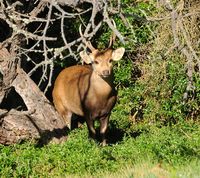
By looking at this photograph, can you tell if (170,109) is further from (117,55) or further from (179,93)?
(117,55)

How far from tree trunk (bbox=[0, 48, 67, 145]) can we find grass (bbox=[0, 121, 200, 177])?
0.27m

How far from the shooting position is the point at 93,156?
9.77m

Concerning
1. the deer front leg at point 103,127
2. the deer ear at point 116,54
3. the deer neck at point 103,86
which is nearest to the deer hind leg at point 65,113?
the deer front leg at point 103,127

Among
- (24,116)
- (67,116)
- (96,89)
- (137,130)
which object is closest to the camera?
(24,116)

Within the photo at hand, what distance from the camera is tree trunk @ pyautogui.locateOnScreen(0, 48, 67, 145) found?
1112cm

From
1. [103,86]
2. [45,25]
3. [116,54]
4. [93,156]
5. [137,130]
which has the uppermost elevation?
[45,25]

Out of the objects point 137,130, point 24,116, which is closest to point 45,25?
point 24,116

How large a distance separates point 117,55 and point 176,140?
200 cm

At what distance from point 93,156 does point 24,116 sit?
2049 mm

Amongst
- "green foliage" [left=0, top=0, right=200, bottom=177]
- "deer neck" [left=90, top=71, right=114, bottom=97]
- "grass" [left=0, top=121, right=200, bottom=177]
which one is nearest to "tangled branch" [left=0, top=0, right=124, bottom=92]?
"deer neck" [left=90, top=71, right=114, bottom=97]

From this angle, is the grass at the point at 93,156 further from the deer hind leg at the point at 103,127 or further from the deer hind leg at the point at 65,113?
the deer hind leg at the point at 65,113

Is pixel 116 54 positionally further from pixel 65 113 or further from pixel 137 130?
pixel 65 113

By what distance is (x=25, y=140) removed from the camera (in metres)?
11.2

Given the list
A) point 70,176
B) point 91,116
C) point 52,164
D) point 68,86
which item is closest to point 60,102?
point 68,86
